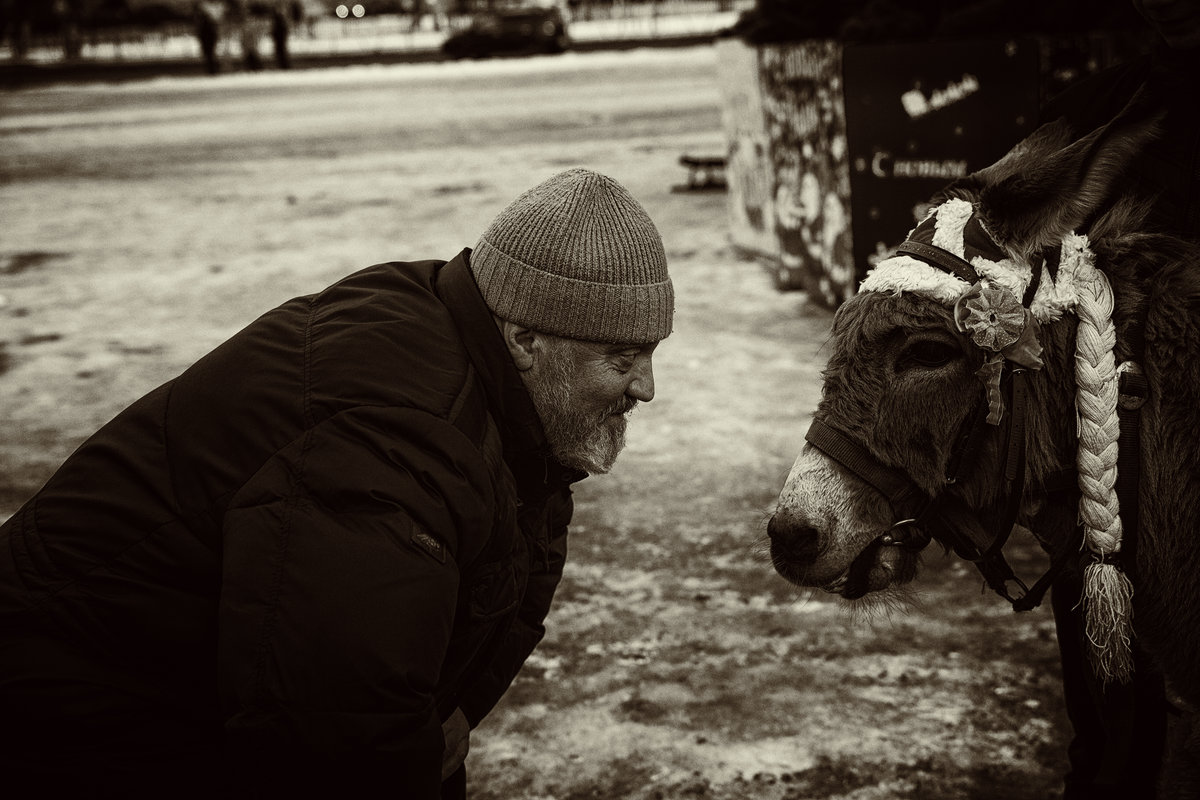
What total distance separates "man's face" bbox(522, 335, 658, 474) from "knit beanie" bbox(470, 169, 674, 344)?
6cm

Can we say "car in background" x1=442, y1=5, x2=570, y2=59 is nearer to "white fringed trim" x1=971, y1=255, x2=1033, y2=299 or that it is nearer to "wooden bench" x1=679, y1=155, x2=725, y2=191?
"wooden bench" x1=679, y1=155, x2=725, y2=191

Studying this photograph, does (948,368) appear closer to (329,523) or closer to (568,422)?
(568,422)

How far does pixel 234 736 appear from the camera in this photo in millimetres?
1916

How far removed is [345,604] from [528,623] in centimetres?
104

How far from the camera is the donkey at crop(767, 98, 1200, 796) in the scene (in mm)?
2184

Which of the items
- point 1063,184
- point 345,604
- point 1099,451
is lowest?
point 345,604

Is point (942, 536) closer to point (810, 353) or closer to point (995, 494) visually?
point (995, 494)

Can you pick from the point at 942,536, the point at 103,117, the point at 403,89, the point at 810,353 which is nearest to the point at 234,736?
the point at 942,536

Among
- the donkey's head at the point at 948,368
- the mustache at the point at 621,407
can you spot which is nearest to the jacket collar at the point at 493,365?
the mustache at the point at 621,407

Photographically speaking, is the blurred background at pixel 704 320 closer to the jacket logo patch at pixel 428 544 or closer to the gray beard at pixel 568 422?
the gray beard at pixel 568 422

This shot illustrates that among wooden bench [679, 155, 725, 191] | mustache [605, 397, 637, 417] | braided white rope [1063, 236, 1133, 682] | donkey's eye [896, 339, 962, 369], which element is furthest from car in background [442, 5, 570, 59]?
braided white rope [1063, 236, 1133, 682]

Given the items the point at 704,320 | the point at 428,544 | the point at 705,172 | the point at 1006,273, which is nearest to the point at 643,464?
the point at 704,320

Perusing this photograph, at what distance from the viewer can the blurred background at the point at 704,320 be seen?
3707 millimetres

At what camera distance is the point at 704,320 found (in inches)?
328
